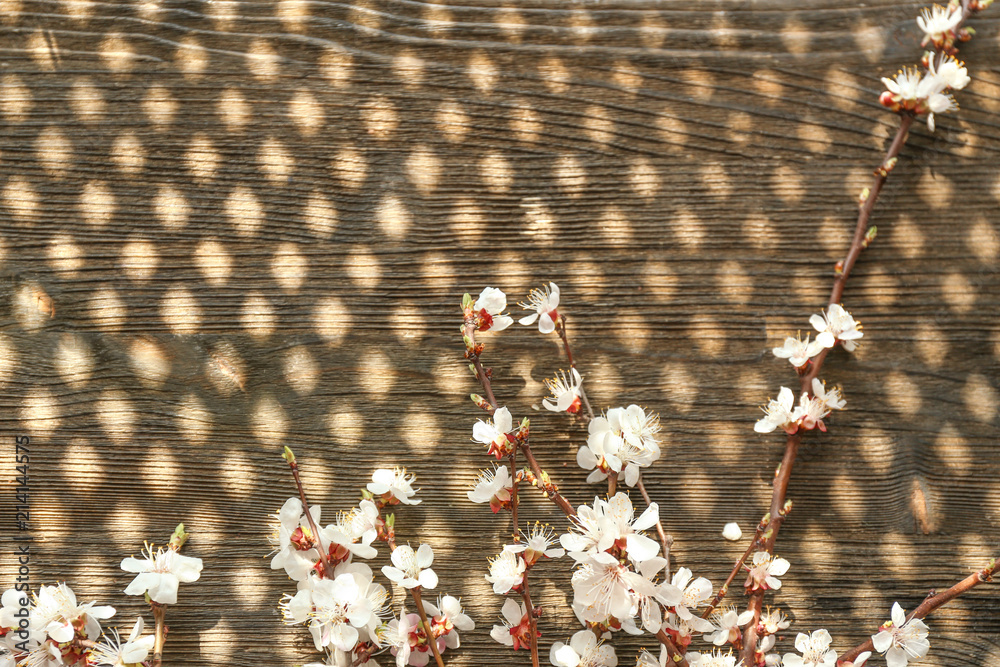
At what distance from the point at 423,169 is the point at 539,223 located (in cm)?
32

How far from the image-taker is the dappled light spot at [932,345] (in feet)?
5.54

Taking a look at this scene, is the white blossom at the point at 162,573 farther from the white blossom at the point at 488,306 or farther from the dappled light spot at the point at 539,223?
the dappled light spot at the point at 539,223

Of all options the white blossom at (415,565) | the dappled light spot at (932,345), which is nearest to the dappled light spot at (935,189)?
the dappled light spot at (932,345)

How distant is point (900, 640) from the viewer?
1513 mm

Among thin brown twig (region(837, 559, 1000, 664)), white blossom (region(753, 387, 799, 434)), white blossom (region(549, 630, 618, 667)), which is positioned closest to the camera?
thin brown twig (region(837, 559, 1000, 664))

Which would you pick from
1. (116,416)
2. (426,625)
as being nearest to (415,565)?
(426,625)

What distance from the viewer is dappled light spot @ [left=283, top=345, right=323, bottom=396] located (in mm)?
1681

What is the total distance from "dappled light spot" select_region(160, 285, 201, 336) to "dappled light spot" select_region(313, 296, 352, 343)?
29 cm

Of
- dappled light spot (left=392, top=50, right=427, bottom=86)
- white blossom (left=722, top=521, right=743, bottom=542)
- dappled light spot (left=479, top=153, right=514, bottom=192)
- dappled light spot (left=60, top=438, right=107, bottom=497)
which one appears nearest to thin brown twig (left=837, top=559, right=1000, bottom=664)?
white blossom (left=722, top=521, right=743, bottom=542)

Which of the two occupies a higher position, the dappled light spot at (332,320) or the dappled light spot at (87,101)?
the dappled light spot at (87,101)

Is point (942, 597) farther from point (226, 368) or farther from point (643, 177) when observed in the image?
point (226, 368)

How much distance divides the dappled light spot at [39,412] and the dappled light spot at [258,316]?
1.63 feet

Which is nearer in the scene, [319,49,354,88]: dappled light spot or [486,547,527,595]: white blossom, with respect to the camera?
[486,547,527,595]: white blossom

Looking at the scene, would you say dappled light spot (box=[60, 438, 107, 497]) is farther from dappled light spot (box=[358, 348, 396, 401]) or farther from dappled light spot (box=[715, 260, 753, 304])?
dappled light spot (box=[715, 260, 753, 304])
